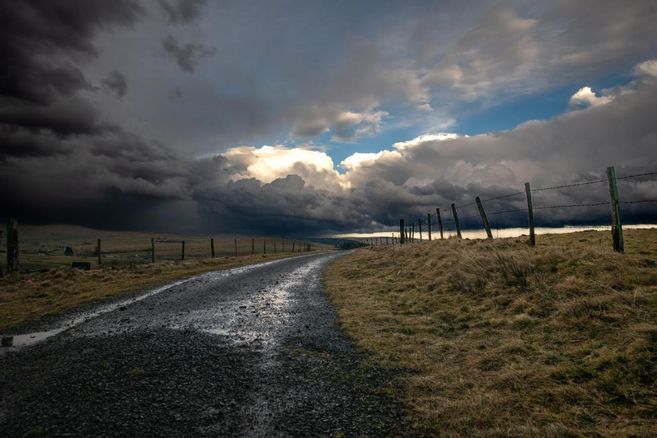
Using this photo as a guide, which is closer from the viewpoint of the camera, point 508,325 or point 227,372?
point 227,372

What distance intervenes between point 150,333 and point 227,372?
12.5 ft

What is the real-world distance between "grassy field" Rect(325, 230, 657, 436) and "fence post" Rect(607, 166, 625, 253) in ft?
3.29

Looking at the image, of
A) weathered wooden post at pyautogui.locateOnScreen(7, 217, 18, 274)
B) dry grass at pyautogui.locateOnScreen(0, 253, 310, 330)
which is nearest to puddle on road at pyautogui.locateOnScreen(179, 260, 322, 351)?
dry grass at pyautogui.locateOnScreen(0, 253, 310, 330)

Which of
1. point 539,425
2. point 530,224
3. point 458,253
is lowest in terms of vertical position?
point 539,425

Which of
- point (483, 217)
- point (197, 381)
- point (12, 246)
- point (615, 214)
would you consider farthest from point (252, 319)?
point (12, 246)

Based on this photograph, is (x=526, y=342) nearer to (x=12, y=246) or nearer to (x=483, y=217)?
(x=483, y=217)

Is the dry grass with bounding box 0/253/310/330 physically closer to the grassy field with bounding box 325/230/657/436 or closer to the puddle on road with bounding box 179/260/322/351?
the puddle on road with bounding box 179/260/322/351

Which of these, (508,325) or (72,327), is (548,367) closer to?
(508,325)

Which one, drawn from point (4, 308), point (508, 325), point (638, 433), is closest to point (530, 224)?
point (508, 325)

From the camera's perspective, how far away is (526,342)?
7.30 meters

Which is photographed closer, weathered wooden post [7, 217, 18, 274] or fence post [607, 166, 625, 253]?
fence post [607, 166, 625, 253]

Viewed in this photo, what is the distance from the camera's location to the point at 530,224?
15898 millimetres

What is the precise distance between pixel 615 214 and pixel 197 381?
1299cm

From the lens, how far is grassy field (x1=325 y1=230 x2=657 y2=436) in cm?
473
